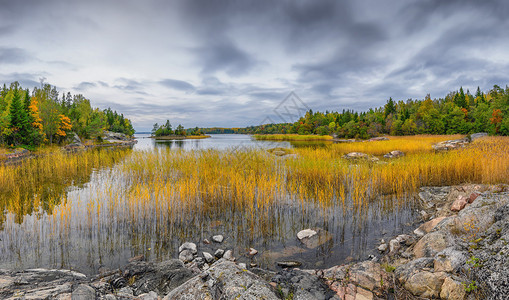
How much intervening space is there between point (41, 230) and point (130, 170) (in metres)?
6.51

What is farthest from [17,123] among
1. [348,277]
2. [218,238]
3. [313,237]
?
[348,277]

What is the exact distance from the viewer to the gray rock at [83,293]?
286 centimetres

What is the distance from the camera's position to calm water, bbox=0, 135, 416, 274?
5.02m

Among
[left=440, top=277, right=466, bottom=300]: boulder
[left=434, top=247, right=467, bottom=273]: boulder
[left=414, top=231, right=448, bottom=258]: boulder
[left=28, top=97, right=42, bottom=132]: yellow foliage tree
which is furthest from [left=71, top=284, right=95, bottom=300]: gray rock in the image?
[left=28, top=97, right=42, bottom=132]: yellow foliage tree

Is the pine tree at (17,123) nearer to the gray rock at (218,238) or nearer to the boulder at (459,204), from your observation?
the gray rock at (218,238)

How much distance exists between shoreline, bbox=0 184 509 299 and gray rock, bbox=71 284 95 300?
22 millimetres

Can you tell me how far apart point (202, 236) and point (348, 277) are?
12.5ft

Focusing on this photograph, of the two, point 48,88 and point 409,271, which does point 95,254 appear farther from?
point 48,88

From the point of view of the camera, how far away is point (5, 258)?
4863 millimetres

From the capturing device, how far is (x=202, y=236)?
20.0 feet

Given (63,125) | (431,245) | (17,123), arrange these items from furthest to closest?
1. (63,125)
2. (17,123)
3. (431,245)

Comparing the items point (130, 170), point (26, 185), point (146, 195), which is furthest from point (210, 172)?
point (26, 185)

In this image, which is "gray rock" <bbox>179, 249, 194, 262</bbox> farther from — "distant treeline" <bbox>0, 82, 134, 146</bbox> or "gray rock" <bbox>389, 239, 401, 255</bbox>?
"distant treeline" <bbox>0, 82, 134, 146</bbox>

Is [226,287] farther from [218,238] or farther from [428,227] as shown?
[428,227]
